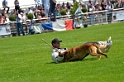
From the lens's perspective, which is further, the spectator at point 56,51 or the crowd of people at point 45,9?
the crowd of people at point 45,9

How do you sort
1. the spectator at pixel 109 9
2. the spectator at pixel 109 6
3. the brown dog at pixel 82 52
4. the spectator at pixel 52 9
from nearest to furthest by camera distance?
the brown dog at pixel 82 52 < the spectator at pixel 52 9 < the spectator at pixel 109 9 < the spectator at pixel 109 6

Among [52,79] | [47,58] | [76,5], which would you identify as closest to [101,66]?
[52,79]

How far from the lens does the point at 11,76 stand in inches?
462

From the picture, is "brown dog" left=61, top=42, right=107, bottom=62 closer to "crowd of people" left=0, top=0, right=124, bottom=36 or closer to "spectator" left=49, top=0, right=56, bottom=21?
"crowd of people" left=0, top=0, right=124, bottom=36

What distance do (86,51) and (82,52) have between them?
167 millimetres

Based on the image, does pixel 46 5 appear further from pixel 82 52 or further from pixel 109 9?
pixel 82 52

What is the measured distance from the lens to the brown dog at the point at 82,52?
42.7ft

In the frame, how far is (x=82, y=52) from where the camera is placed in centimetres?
1328

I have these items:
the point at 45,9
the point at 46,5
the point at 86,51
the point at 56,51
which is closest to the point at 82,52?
the point at 86,51

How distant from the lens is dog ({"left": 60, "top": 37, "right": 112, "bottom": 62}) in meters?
13.0

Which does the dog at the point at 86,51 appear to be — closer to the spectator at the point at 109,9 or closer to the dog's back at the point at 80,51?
the dog's back at the point at 80,51

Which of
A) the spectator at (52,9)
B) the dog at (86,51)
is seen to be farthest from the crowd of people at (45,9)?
the dog at (86,51)

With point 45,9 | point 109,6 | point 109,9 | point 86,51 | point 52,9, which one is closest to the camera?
point 86,51

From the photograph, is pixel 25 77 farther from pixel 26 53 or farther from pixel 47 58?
pixel 26 53
